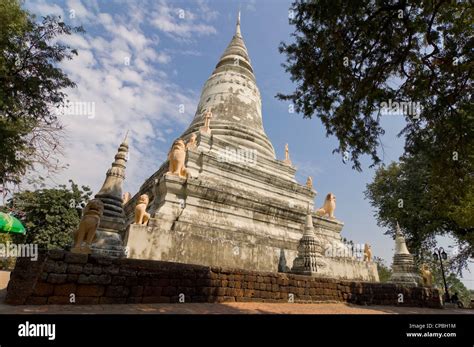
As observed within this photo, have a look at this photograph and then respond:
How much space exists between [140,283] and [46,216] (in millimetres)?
18952

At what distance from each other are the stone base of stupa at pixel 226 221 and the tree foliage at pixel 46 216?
28.3 ft

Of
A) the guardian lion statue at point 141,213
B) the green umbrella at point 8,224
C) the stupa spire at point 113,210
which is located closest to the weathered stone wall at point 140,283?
the stupa spire at point 113,210

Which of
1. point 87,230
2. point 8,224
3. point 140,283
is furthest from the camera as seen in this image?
point 8,224

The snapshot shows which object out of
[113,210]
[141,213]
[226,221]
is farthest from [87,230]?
[226,221]

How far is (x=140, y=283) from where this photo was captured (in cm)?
566

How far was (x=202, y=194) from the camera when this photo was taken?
12.0 meters

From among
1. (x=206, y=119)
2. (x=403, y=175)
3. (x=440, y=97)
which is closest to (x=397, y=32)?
(x=440, y=97)

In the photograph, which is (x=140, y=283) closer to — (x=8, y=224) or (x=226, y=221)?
(x=226, y=221)

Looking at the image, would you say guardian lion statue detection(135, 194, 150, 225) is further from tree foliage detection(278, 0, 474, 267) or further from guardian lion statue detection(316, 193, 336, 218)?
guardian lion statue detection(316, 193, 336, 218)

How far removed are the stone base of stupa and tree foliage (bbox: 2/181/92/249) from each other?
864 cm

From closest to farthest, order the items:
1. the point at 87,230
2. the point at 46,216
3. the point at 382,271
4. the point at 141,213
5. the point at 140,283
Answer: the point at 140,283 < the point at 87,230 < the point at 141,213 < the point at 46,216 < the point at 382,271
